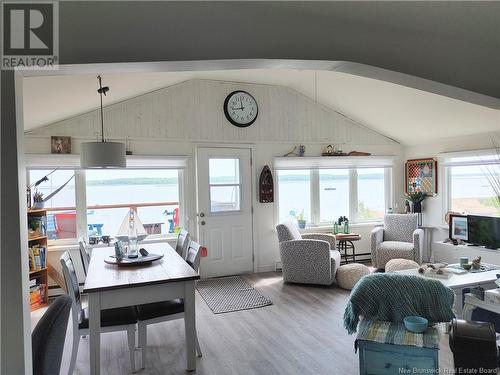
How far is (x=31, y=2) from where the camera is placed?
1404mm

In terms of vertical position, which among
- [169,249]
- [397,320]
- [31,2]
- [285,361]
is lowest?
[285,361]

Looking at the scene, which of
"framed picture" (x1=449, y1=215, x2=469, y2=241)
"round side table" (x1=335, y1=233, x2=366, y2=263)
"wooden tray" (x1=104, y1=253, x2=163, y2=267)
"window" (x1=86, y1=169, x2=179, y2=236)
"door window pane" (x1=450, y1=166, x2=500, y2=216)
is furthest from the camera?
"round side table" (x1=335, y1=233, x2=366, y2=263)

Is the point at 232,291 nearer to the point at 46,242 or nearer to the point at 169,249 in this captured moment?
the point at 169,249

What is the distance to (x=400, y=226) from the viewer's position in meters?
5.77

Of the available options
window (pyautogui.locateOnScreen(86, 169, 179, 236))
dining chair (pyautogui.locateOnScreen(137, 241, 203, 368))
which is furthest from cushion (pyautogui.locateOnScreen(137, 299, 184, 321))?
window (pyautogui.locateOnScreen(86, 169, 179, 236))

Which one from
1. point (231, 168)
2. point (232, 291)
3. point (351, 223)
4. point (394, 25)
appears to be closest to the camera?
point (394, 25)

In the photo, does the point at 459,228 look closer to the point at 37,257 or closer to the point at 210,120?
the point at 210,120

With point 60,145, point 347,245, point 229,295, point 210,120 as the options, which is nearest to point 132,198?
point 60,145

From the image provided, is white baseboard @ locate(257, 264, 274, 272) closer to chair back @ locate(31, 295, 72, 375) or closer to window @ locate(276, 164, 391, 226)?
window @ locate(276, 164, 391, 226)

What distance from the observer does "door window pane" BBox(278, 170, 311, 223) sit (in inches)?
229

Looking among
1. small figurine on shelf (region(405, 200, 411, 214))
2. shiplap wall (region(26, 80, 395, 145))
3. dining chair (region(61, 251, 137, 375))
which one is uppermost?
shiplap wall (region(26, 80, 395, 145))

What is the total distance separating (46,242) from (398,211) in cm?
564

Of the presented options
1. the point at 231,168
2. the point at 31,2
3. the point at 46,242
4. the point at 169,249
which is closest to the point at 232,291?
the point at 169,249

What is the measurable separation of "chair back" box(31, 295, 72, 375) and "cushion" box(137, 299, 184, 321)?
1.06 metres
